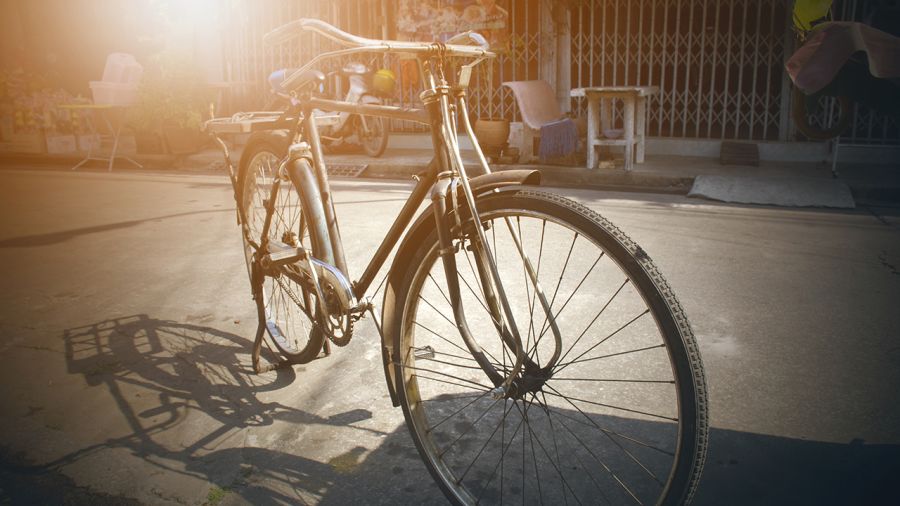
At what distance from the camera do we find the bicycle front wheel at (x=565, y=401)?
1.83m

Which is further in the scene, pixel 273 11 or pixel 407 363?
pixel 273 11

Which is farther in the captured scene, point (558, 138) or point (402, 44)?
point (558, 138)

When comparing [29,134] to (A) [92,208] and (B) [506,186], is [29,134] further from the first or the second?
(B) [506,186]

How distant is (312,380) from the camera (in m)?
3.25

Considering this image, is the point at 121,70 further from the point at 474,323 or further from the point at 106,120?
the point at 474,323

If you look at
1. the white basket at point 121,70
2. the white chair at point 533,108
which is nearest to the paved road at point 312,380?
the white chair at point 533,108

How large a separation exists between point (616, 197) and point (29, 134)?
9423 millimetres

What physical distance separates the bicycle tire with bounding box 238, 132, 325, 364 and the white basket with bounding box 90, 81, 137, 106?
798 centimetres

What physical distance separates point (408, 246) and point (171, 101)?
9368 millimetres

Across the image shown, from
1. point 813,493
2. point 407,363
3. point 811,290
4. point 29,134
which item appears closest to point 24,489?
point 407,363

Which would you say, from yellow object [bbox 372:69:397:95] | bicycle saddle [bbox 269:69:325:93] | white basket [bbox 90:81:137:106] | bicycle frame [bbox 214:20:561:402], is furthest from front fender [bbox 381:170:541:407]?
white basket [bbox 90:81:137:106]

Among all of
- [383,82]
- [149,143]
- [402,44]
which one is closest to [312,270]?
[402,44]

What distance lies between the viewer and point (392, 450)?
2.63 m

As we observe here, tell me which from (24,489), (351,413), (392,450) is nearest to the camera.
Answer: (24,489)
